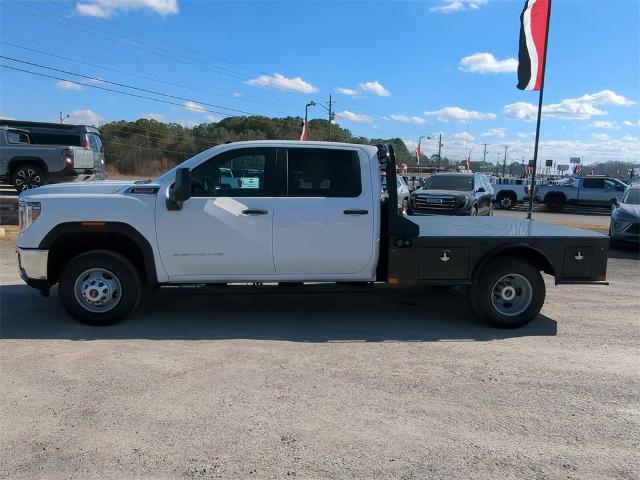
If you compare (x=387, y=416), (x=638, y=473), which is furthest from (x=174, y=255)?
(x=638, y=473)

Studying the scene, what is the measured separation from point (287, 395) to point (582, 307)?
490 cm

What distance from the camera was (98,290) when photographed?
18.5 ft

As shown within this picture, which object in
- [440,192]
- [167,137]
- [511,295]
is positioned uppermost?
[167,137]

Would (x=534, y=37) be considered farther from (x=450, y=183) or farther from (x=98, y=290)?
(x=98, y=290)

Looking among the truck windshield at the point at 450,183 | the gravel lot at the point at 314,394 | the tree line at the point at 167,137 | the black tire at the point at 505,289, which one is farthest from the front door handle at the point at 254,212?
the tree line at the point at 167,137

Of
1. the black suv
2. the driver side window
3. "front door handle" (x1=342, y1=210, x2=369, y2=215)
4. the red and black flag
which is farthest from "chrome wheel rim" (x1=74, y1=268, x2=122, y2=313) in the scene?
the black suv

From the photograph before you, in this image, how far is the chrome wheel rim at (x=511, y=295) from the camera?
5.99 meters

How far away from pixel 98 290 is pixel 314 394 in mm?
2815

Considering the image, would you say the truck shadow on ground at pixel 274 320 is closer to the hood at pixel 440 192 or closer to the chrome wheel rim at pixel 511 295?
the chrome wheel rim at pixel 511 295

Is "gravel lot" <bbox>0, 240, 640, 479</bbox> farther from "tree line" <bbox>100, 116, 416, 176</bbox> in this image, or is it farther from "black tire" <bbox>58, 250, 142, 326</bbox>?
"tree line" <bbox>100, 116, 416, 176</bbox>

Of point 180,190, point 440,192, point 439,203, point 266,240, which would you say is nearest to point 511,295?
point 266,240

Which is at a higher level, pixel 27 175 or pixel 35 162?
pixel 35 162

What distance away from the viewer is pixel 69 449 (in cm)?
329

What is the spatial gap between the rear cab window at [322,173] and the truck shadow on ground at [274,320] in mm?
1456
